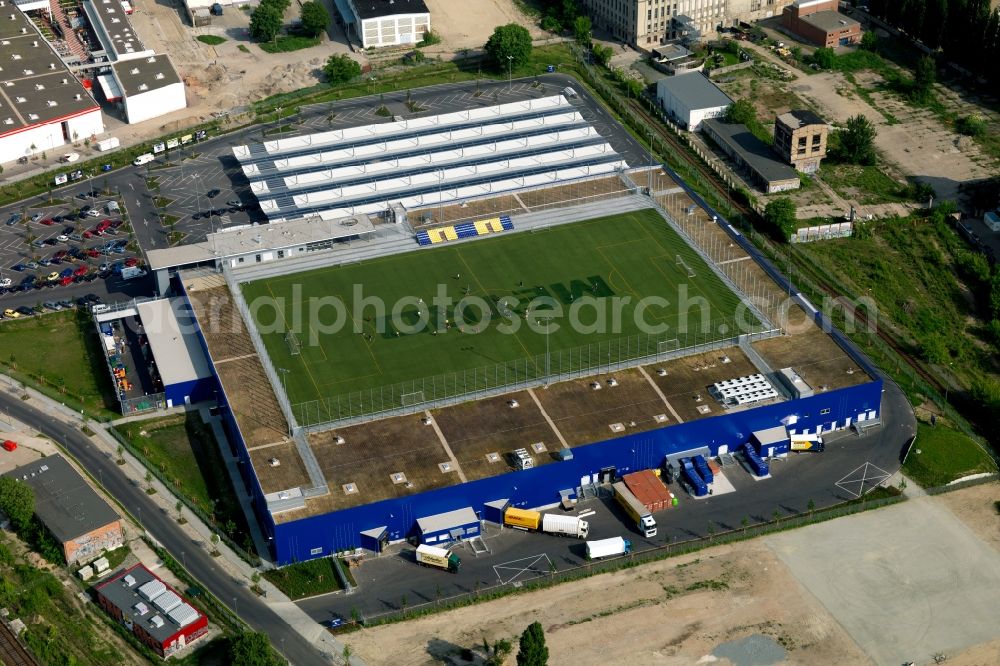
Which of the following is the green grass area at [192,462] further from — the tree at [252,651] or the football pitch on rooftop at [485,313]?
the tree at [252,651]

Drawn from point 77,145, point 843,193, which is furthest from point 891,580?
point 77,145

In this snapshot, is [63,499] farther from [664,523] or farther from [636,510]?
[664,523]

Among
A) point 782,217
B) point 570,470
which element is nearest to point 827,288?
point 782,217

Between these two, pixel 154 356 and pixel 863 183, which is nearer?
pixel 154 356

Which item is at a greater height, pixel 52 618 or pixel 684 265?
pixel 684 265

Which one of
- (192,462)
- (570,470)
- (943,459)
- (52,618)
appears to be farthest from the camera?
(192,462)

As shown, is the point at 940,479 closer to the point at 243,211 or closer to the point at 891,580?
the point at 891,580

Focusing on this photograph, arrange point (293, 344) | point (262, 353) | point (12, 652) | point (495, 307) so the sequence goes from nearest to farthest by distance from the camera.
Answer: point (12, 652) → point (262, 353) → point (293, 344) → point (495, 307)
